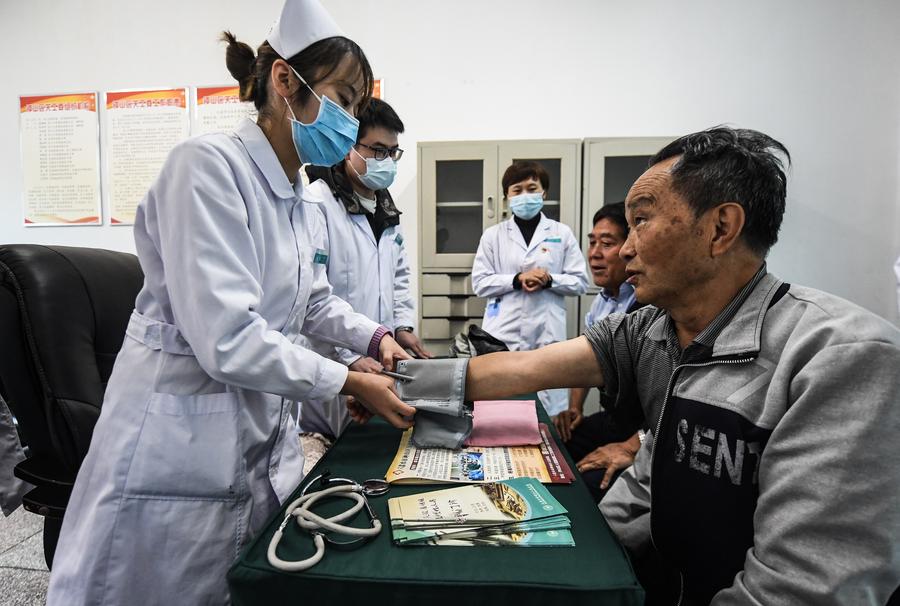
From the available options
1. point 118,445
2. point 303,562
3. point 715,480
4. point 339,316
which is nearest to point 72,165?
point 339,316

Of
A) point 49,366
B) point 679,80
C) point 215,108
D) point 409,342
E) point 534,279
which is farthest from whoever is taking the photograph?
point 215,108

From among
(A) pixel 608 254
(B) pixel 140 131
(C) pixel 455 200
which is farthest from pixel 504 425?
(B) pixel 140 131

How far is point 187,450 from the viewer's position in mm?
782

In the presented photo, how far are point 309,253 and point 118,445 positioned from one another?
0.47 m

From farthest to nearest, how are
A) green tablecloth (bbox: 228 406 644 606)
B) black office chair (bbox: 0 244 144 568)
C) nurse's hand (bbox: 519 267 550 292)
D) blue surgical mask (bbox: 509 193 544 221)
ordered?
blue surgical mask (bbox: 509 193 544 221), nurse's hand (bbox: 519 267 550 292), black office chair (bbox: 0 244 144 568), green tablecloth (bbox: 228 406 644 606)

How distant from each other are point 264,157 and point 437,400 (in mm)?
584

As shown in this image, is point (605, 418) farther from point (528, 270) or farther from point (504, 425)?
point (528, 270)

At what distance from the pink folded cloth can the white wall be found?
2273mm

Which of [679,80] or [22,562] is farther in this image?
[679,80]

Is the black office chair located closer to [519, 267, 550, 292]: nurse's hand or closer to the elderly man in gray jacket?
the elderly man in gray jacket

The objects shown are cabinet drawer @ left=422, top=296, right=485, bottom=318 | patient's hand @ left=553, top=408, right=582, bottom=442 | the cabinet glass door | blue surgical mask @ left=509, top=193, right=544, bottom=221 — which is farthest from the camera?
cabinet drawer @ left=422, top=296, right=485, bottom=318

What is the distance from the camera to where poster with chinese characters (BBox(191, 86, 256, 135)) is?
326cm

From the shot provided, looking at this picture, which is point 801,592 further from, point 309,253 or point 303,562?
point 309,253

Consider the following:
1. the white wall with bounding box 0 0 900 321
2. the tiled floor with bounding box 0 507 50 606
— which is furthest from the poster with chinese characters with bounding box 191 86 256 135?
the tiled floor with bounding box 0 507 50 606
